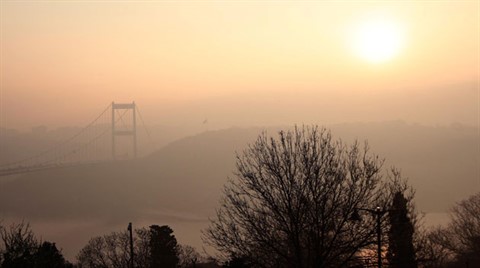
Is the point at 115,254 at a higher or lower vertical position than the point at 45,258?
higher

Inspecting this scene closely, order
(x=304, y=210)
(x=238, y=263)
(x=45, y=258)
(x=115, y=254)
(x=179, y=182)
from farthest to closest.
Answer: (x=179, y=182) < (x=115, y=254) < (x=45, y=258) < (x=238, y=263) < (x=304, y=210)

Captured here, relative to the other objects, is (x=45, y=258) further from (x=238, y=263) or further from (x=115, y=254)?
(x=115, y=254)

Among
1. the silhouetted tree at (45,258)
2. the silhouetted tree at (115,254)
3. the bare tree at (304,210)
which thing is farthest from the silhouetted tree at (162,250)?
the bare tree at (304,210)

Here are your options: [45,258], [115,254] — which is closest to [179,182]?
[115,254]

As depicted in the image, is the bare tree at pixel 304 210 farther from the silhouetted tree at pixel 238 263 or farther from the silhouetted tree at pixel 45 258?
the silhouetted tree at pixel 45 258

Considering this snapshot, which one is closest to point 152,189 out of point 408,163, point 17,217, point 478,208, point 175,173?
point 175,173

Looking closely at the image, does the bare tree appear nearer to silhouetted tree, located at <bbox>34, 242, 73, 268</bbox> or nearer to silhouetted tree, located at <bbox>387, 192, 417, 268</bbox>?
silhouetted tree, located at <bbox>387, 192, 417, 268</bbox>
